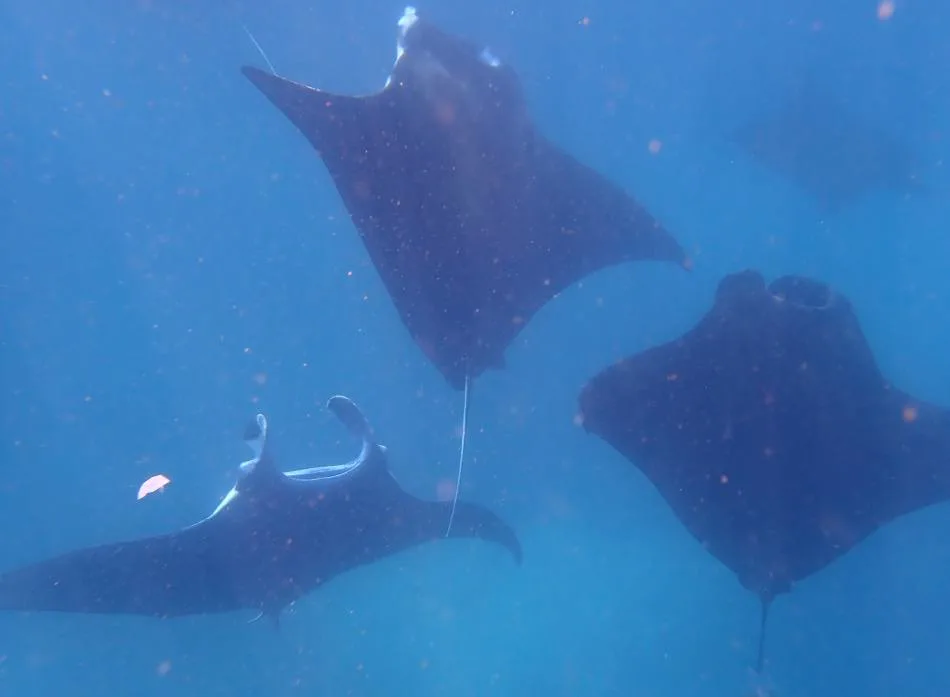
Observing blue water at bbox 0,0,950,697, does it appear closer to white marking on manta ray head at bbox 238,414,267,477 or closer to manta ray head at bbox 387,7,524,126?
white marking on manta ray head at bbox 238,414,267,477

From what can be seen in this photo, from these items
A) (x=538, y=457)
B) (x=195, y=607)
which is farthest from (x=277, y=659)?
(x=195, y=607)

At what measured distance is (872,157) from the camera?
42.1ft

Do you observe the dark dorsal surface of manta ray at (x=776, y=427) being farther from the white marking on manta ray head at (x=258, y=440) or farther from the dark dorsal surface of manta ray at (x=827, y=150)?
the dark dorsal surface of manta ray at (x=827, y=150)

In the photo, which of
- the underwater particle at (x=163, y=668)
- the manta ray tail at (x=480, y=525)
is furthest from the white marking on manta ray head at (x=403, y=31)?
the underwater particle at (x=163, y=668)

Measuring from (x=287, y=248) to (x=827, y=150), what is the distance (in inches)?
392

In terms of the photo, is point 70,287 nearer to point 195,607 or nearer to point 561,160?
point 195,607

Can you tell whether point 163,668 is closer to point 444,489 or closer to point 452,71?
point 444,489

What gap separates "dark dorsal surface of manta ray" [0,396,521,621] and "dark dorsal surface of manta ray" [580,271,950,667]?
5.67 feet

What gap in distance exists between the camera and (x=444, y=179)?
15.0ft

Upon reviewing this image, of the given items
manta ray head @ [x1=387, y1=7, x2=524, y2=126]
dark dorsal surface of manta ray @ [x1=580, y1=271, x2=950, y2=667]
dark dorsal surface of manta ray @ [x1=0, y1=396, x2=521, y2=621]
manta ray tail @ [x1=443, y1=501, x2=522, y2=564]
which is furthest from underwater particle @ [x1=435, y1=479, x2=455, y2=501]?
manta ray head @ [x1=387, y1=7, x2=524, y2=126]

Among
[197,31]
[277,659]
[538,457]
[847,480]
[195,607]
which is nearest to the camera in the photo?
[847,480]

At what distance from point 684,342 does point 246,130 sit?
10931 millimetres

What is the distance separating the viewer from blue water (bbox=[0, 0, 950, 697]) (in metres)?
12.3

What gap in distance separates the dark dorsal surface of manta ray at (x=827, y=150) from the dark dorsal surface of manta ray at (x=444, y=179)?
9.82 meters
